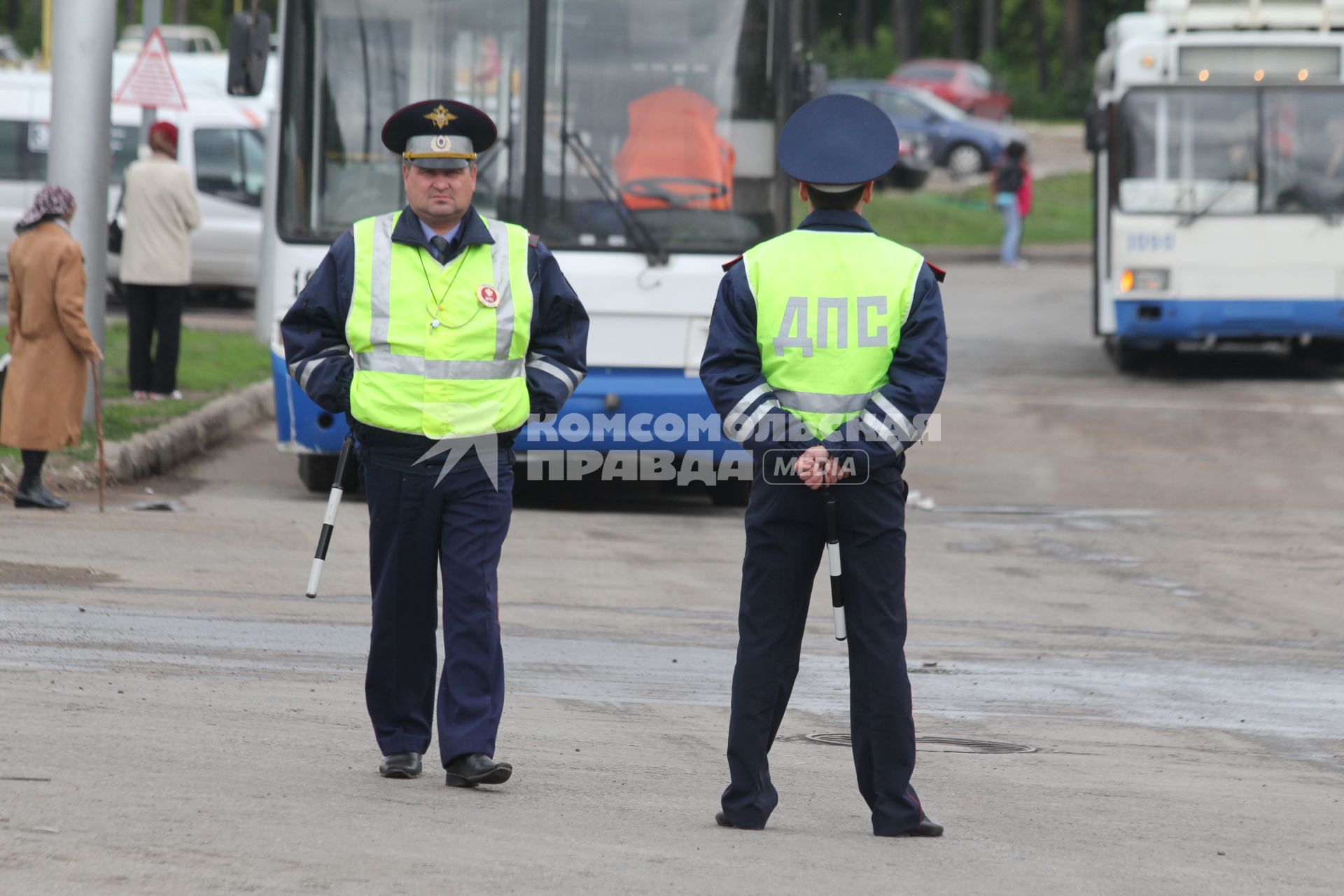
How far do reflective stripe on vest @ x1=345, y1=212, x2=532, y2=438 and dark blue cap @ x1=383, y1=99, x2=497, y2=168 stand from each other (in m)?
0.18

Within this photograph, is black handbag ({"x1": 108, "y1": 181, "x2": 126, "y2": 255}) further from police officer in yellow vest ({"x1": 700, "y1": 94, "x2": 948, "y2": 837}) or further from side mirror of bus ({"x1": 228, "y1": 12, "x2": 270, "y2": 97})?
police officer in yellow vest ({"x1": 700, "y1": 94, "x2": 948, "y2": 837})

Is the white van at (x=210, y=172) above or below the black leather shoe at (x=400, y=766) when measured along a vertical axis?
above

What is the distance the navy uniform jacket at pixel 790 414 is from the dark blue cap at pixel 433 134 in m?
0.89

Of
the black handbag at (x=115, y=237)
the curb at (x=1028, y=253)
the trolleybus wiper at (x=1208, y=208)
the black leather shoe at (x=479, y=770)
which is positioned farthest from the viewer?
the curb at (x=1028, y=253)

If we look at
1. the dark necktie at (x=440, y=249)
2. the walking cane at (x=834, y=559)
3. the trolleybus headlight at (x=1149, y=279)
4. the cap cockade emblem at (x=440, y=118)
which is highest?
the cap cockade emblem at (x=440, y=118)

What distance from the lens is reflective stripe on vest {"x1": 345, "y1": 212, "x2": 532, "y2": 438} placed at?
16.9 feet

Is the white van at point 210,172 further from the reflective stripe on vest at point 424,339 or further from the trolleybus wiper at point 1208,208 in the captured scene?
the reflective stripe on vest at point 424,339

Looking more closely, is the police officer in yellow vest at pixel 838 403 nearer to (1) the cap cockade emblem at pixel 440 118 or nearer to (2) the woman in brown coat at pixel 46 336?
(1) the cap cockade emblem at pixel 440 118

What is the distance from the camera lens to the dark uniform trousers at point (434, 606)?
514 cm

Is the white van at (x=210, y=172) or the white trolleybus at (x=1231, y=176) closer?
the white trolleybus at (x=1231, y=176)

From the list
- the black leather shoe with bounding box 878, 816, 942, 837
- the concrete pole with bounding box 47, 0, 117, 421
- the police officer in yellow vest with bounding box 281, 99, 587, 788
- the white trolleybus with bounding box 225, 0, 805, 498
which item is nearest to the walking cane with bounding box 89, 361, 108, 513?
the white trolleybus with bounding box 225, 0, 805, 498

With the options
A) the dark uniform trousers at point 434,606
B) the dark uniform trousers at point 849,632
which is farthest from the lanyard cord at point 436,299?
the dark uniform trousers at point 849,632

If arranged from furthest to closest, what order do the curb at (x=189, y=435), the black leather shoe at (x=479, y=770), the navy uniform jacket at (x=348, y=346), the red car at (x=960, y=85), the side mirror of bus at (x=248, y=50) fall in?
the red car at (x=960, y=85) < the curb at (x=189, y=435) < the side mirror of bus at (x=248, y=50) < the navy uniform jacket at (x=348, y=346) < the black leather shoe at (x=479, y=770)

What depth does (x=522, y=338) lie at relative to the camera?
527cm
